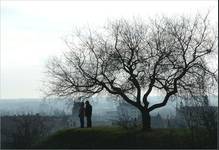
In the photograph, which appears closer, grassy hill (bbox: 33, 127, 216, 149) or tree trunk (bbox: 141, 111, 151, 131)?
grassy hill (bbox: 33, 127, 216, 149)

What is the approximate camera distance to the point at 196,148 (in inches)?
896

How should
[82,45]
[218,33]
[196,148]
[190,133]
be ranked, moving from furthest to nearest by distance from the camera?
[82,45] → [218,33] → [190,133] → [196,148]

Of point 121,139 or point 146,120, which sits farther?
point 146,120

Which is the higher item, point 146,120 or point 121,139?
point 146,120

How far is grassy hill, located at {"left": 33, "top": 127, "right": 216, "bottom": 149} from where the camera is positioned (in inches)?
938

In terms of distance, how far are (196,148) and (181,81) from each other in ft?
18.8

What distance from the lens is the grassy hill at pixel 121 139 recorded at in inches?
938

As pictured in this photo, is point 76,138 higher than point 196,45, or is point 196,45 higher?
point 196,45

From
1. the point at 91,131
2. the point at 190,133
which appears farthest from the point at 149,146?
the point at 91,131

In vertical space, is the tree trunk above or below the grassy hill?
above

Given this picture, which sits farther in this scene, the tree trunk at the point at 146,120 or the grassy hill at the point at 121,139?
the tree trunk at the point at 146,120

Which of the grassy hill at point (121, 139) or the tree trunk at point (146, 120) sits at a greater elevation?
the tree trunk at point (146, 120)

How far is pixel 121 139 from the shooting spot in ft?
85.1

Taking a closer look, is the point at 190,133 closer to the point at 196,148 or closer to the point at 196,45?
the point at 196,148
